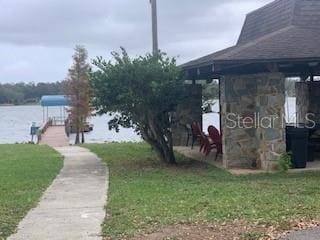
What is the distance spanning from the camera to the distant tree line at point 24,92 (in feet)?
231

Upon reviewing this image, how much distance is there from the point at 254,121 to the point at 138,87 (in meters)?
2.86

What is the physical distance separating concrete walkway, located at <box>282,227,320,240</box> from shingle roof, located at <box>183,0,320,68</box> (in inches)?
227

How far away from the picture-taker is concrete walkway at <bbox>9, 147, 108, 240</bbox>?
25.1ft

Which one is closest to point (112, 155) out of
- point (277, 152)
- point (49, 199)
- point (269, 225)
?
point (277, 152)

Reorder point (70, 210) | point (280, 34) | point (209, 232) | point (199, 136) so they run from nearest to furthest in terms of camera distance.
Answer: point (209, 232), point (70, 210), point (280, 34), point (199, 136)

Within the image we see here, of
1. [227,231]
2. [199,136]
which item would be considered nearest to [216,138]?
[199,136]

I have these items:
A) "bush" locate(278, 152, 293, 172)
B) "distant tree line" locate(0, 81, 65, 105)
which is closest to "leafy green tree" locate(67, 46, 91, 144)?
"distant tree line" locate(0, 81, 65, 105)

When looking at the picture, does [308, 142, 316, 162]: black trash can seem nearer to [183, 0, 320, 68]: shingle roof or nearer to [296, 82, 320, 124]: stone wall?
[183, 0, 320, 68]: shingle roof

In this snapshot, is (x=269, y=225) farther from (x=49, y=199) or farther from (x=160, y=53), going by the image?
(x=160, y=53)

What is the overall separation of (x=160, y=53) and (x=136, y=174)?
320 cm

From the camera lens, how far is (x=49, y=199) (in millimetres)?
10555

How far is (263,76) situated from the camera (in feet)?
45.2

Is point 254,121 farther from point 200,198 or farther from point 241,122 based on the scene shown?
point 200,198

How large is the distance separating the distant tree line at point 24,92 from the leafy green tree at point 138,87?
181 feet
